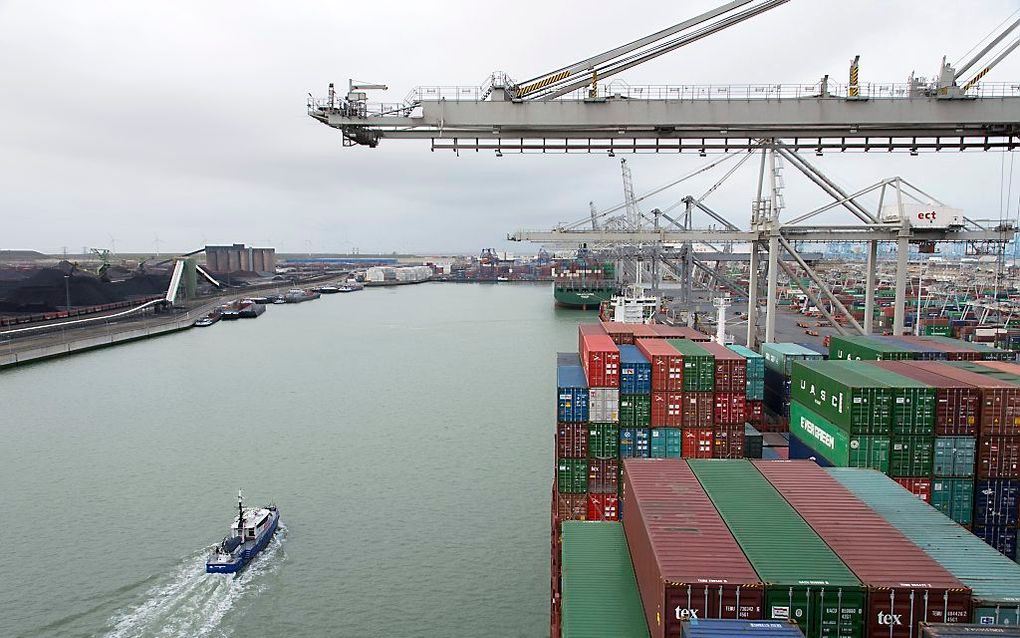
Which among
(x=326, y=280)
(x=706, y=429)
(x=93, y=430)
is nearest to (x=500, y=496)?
(x=706, y=429)

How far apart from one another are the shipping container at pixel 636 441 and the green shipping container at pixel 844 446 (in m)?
3.25

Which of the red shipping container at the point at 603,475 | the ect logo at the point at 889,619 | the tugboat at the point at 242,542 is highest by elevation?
the ect logo at the point at 889,619

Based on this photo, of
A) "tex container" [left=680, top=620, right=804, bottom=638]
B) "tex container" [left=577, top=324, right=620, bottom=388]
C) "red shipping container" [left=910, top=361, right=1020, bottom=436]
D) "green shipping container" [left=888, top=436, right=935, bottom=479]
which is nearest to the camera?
"tex container" [left=680, top=620, right=804, bottom=638]

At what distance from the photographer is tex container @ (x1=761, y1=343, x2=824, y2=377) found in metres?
20.3

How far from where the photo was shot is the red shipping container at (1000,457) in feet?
35.1

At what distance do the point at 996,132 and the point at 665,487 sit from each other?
7888 mm

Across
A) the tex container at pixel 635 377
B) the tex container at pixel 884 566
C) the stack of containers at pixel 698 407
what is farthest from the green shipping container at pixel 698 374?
the tex container at pixel 884 566

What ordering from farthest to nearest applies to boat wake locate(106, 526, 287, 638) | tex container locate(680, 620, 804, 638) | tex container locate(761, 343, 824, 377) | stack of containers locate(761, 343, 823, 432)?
1. tex container locate(761, 343, 824, 377)
2. stack of containers locate(761, 343, 823, 432)
3. boat wake locate(106, 526, 287, 638)
4. tex container locate(680, 620, 804, 638)

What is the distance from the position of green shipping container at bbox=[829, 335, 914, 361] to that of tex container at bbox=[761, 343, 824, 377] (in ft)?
3.93

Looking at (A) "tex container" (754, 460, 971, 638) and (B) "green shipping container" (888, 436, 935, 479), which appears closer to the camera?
(A) "tex container" (754, 460, 971, 638)

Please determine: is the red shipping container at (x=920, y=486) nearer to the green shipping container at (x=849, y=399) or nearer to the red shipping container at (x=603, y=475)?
the green shipping container at (x=849, y=399)

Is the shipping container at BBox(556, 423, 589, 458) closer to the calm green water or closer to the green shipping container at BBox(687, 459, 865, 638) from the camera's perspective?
the calm green water

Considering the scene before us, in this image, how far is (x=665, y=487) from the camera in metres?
8.20

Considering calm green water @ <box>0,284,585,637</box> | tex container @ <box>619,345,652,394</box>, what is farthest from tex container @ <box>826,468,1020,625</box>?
calm green water @ <box>0,284,585,637</box>
